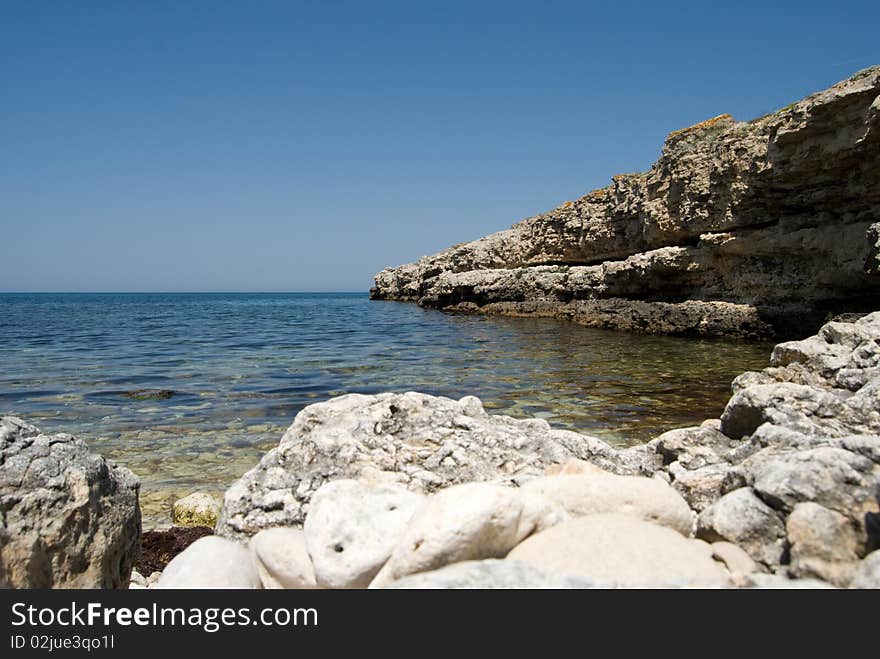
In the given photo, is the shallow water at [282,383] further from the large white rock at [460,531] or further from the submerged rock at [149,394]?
the large white rock at [460,531]

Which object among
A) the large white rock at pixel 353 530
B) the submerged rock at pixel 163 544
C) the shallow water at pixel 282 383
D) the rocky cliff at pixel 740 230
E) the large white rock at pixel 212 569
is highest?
the rocky cliff at pixel 740 230

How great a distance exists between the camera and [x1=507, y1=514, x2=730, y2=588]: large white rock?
98.7 inches

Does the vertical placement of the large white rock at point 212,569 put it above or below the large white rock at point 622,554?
below

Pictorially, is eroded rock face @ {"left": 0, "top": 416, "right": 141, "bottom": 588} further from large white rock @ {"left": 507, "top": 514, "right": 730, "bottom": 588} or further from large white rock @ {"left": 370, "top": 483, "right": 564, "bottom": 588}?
large white rock @ {"left": 507, "top": 514, "right": 730, "bottom": 588}

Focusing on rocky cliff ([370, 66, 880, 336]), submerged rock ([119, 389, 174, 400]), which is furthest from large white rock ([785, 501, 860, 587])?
rocky cliff ([370, 66, 880, 336])

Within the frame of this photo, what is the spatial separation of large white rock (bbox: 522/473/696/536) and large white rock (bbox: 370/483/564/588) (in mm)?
446

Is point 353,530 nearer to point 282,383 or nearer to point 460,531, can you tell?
point 460,531

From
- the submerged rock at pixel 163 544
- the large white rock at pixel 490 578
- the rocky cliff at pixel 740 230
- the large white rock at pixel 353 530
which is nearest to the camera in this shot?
the large white rock at pixel 490 578

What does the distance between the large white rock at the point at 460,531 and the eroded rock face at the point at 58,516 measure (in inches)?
80.7

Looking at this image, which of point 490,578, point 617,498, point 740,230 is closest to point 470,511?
point 490,578

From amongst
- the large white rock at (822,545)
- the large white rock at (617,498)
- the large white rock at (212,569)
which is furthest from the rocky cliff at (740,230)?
the large white rock at (212,569)

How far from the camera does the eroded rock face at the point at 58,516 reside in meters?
3.21

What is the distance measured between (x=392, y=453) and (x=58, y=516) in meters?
2.21

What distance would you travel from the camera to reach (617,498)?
130 inches
